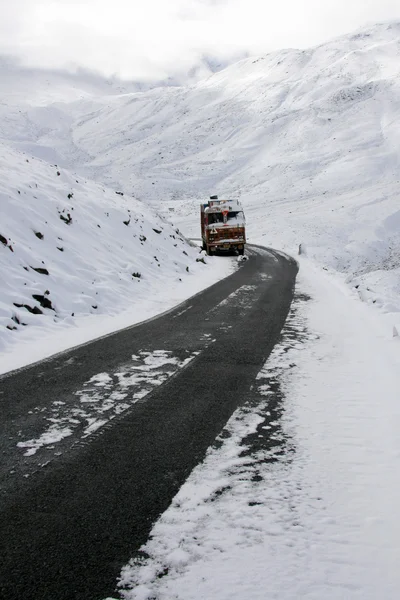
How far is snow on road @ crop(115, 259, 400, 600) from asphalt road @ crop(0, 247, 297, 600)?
195 mm

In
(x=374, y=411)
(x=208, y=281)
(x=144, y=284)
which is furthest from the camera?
(x=208, y=281)

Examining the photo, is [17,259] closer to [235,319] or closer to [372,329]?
[235,319]

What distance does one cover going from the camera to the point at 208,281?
15.7m

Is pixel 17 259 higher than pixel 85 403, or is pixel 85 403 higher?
pixel 17 259

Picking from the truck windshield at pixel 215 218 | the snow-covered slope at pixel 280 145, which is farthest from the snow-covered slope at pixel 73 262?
the snow-covered slope at pixel 280 145

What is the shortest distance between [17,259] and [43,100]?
143553 mm

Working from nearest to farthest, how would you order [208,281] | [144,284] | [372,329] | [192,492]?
[192,492] → [372,329] → [144,284] → [208,281]

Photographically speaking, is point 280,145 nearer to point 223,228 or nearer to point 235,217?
point 235,217

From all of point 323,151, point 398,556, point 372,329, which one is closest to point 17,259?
point 372,329

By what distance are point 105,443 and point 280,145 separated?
70.0 m

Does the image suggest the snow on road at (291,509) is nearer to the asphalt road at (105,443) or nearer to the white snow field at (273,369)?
the white snow field at (273,369)

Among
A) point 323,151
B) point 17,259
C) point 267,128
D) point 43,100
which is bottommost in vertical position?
point 17,259

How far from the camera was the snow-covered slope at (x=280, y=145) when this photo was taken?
117ft

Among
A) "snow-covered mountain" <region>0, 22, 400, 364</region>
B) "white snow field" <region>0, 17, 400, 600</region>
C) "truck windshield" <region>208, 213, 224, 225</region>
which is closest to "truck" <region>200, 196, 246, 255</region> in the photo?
"truck windshield" <region>208, 213, 224, 225</region>
